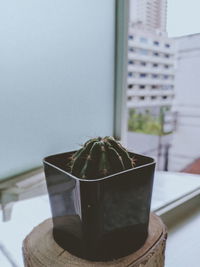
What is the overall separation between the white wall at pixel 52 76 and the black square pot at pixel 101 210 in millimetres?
373

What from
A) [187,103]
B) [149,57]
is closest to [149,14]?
[149,57]

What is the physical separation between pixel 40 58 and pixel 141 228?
27.6 inches

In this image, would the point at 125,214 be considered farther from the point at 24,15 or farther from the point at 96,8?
the point at 96,8

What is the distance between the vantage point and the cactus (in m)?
0.46

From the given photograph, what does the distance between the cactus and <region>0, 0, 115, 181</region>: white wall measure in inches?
17.2

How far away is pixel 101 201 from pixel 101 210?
20 millimetres

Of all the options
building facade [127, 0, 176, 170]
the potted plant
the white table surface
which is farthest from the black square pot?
building facade [127, 0, 176, 170]

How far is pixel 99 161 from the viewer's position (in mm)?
465

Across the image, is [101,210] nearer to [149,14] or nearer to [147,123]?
[149,14]

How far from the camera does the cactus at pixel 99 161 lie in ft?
1.49

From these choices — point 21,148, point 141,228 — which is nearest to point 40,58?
point 21,148

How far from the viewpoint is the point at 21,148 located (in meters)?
0.85

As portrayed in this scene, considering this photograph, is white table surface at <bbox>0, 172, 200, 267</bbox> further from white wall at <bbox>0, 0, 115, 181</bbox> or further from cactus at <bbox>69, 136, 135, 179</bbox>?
cactus at <bbox>69, 136, 135, 179</bbox>

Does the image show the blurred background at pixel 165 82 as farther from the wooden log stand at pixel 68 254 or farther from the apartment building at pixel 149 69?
the wooden log stand at pixel 68 254
